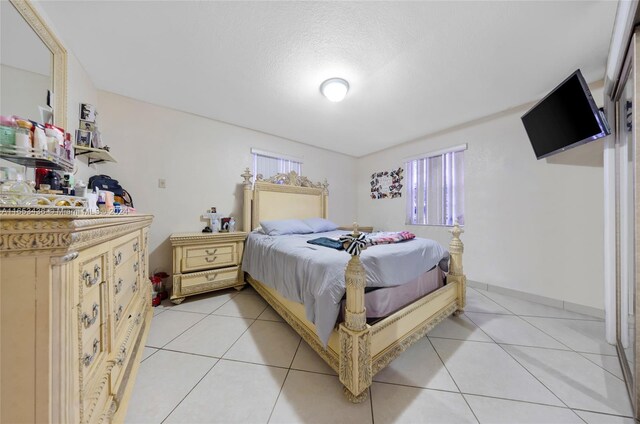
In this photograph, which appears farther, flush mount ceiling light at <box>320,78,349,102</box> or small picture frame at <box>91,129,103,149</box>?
flush mount ceiling light at <box>320,78,349,102</box>

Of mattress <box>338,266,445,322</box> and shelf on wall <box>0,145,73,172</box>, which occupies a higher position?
shelf on wall <box>0,145,73,172</box>

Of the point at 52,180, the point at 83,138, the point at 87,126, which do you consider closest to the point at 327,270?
the point at 52,180

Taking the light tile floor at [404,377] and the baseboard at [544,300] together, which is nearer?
the light tile floor at [404,377]

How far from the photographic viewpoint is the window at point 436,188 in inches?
124

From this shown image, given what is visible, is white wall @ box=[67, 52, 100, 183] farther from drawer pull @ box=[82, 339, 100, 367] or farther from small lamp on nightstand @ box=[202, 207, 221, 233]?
drawer pull @ box=[82, 339, 100, 367]

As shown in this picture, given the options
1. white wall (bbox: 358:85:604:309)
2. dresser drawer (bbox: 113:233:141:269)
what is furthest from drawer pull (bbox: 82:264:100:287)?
white wall (bbox: 358:85:604:309)

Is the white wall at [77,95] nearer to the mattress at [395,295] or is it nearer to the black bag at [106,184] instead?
the black bag at [106,184]

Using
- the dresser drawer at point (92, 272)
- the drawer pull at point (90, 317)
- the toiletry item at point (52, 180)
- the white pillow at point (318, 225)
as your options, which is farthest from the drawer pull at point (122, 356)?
the white pillow at point (318, 225)

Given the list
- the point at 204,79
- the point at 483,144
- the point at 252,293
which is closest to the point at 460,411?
the point at 252,293

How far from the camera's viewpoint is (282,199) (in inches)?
137

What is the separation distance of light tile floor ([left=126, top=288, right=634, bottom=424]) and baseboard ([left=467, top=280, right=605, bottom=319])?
0.15 m

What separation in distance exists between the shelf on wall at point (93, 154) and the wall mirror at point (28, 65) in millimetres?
311

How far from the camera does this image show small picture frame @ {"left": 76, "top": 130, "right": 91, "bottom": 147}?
1.82m

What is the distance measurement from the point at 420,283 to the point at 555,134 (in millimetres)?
1993
